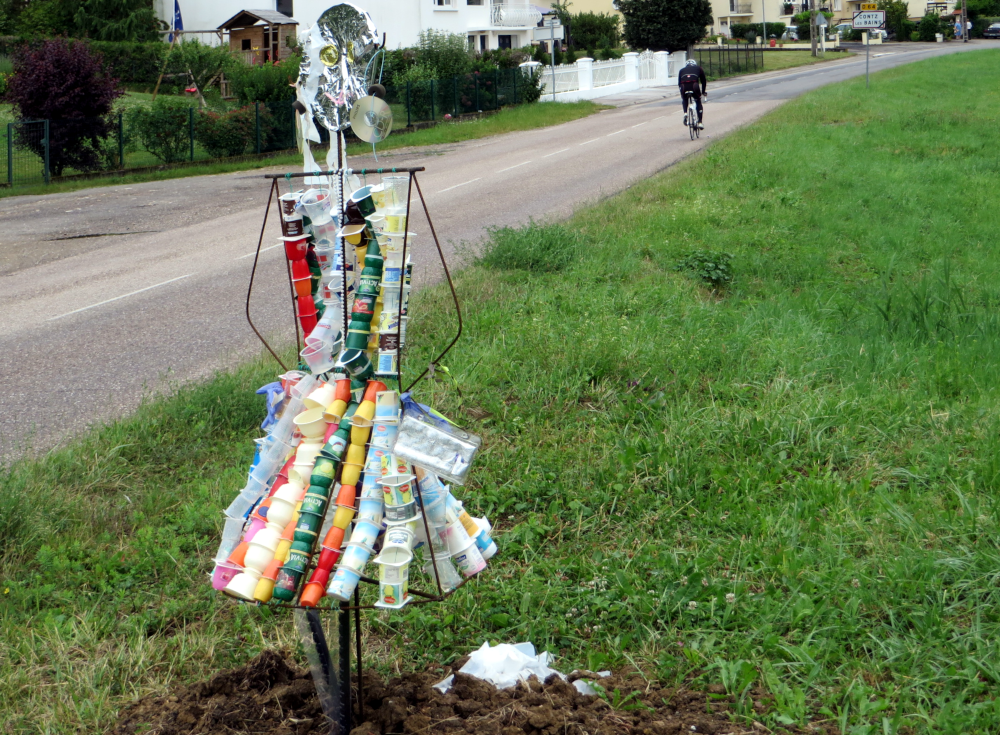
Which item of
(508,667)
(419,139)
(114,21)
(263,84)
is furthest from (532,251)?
(114,21)

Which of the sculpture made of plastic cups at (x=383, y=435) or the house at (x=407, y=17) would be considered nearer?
the sculpture made of plastic cups at (x=383, y=435)

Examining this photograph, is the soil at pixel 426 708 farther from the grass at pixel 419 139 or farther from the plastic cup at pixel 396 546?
the grass at pixel 419 139

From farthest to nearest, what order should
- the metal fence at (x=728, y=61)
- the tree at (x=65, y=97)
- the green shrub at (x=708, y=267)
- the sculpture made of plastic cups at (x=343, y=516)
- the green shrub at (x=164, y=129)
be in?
1. the metal fence at (x=728, y=61)
2. the green shrub at (x=164, y=129)
3. the tree at (x=65, y=97)
4. the green shrub at (x=708, y=267)
5. the sculpture made of plastic cups at (x=343, y=516)

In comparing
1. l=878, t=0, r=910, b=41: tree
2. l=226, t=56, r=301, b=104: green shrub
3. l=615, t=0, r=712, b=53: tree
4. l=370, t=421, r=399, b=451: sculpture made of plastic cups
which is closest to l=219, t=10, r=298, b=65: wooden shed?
l=615, t=0, r=712, b=53: tree

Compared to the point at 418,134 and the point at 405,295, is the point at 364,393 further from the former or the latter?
the point at 418,134

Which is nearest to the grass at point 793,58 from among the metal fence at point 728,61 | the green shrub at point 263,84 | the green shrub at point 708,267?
the metal fence at point 728,61

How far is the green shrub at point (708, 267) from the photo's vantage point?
890cm

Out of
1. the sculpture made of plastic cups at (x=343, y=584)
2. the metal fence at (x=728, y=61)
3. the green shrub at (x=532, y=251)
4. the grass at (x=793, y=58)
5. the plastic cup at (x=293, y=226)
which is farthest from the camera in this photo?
the grass at (x=793, y=58)

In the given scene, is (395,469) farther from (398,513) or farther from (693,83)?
(693,83)

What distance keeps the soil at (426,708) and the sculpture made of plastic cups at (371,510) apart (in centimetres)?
71

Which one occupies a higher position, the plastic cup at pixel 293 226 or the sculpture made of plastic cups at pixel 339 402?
the plastic cup at pixel 293 226

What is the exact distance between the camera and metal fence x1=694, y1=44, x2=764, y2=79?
52.7 metres

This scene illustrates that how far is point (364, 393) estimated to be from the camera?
2.77m

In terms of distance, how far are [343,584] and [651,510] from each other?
2268 millimetres
